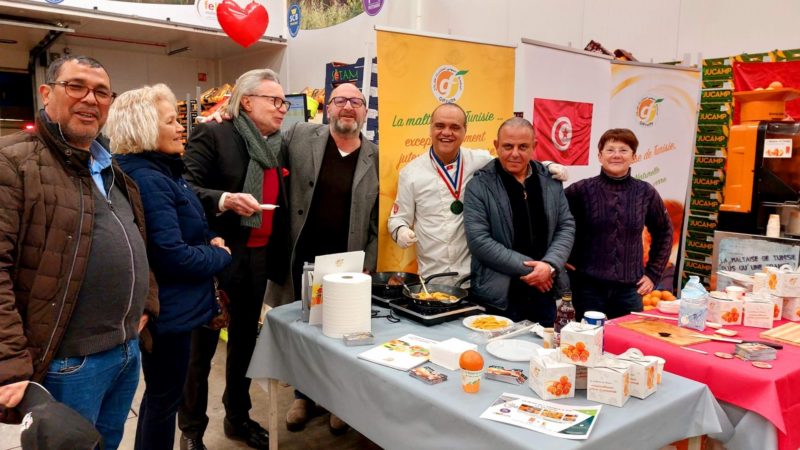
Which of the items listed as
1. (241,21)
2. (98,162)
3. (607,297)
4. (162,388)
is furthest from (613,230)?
(241,21)

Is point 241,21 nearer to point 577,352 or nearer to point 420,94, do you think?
point 420,94

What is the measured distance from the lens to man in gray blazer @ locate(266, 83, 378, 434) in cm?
289

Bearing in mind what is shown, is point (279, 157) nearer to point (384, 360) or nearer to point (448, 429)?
point (384, 360)

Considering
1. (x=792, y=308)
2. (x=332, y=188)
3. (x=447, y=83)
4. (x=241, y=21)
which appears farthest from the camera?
(x=241, y=21)

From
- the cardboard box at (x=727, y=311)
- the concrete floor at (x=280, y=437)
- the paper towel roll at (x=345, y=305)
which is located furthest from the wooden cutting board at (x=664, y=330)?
the concrete floor at (x=280, y=437)

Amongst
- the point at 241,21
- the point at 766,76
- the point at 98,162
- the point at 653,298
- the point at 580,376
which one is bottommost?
the point at 653,298

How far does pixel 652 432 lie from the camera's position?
1571mm

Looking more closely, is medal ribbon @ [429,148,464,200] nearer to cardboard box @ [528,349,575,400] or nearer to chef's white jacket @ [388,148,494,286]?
chef's white jacket @ [388,148,494,286]

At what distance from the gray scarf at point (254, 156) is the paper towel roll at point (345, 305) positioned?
2.33 feet

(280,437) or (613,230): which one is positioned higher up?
(613,230)

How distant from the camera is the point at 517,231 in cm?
269

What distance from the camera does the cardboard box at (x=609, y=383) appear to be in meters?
1.57

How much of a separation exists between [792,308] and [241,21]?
615 centimetres

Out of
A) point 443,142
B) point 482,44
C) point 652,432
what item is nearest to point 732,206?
point 482,44
